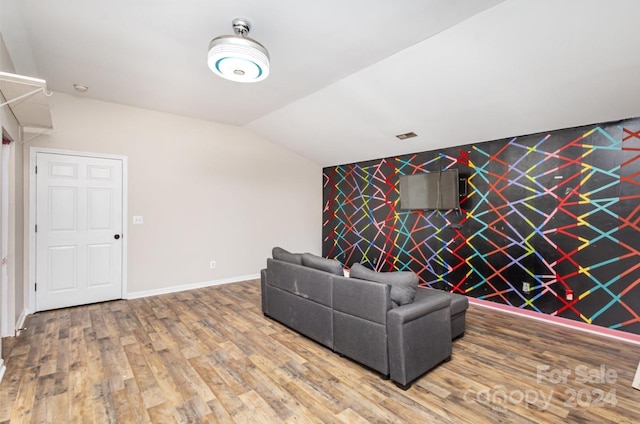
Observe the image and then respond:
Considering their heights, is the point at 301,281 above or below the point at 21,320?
above

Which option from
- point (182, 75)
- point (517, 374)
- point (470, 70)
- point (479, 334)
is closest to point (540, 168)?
point (470, 70)

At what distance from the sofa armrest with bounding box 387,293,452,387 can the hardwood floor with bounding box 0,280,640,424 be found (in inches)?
5.1

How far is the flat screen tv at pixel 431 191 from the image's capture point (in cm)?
438

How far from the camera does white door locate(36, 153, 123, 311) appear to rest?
383cm

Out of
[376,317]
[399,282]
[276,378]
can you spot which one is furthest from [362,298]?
[276,378]

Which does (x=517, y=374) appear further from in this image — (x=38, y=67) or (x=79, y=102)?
(x=79, y=102)

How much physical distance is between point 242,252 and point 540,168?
4.71 meters

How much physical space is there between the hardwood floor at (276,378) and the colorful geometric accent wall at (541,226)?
1.66 ft

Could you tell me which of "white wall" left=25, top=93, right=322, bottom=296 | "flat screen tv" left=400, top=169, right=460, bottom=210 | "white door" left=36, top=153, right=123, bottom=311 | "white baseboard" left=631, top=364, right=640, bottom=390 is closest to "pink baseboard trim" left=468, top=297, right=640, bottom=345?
"white baseboard" left=631, top=364, right=640, bottom=390

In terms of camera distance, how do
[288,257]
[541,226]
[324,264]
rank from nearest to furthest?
[324,264]
[288,257]
[541,226]

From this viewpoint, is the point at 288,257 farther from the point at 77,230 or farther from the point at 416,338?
the point at 77,230

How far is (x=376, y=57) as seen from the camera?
3.00 metres

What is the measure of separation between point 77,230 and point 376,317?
4.09 meters

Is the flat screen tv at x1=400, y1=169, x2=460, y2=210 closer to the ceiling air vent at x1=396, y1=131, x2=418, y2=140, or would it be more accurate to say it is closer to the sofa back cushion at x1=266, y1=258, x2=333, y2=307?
the ceiling air vent at x1=396, y1=131, x2=418, y2=140
